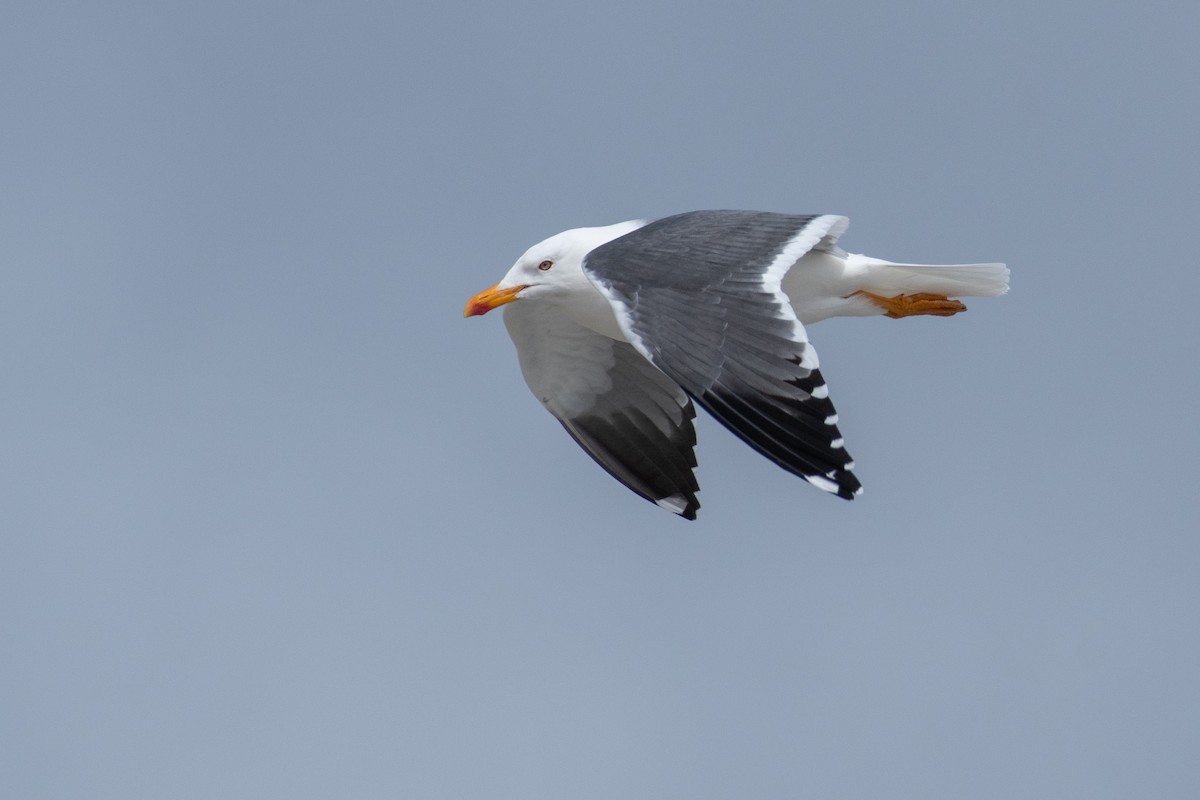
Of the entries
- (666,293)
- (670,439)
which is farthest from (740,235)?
Result: (670,439)

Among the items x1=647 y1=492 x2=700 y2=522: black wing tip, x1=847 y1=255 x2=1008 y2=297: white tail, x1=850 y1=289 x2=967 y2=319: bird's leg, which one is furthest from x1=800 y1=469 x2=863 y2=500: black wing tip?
x1=647 y1=492 x2=700 y2=522: black wing tip

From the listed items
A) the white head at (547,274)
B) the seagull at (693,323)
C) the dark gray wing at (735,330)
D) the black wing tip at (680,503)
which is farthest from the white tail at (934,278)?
the black wing tip at (680,503)

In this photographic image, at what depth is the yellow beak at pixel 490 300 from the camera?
10.6m

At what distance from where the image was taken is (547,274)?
34.8 ft

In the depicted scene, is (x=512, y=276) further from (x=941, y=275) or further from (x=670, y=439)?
(x=941, y=275)

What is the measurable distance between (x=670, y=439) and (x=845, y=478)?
3.55m

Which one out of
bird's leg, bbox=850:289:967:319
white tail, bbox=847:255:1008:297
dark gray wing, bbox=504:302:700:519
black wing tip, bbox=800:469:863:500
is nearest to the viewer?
black wing tip, bbox=800:469:863:500

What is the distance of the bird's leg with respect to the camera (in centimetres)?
1114

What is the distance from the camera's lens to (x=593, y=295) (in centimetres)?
1046

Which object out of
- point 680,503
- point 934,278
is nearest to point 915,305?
point 934,278

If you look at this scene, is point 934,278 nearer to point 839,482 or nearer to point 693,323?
point 693,323

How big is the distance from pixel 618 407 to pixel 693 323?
3056 millimetres

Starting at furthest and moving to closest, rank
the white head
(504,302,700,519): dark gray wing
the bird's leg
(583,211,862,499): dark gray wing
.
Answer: (504,302,700,519): dark gray wing
the bird's leg
the white head
(583,211,862,499): dark gray wing

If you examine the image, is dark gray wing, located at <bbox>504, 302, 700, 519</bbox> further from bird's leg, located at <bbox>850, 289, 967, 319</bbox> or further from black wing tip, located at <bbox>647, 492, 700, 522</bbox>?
bird's leg, located at <bbox>850, 289, 967, 319</bbox>
